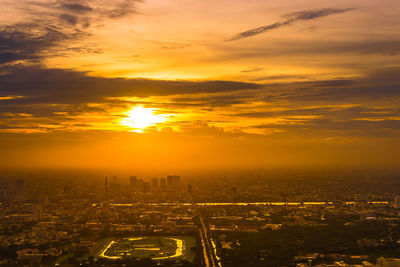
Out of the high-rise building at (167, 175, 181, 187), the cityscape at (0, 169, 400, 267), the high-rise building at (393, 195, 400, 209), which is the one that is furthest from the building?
the high-rise building at (167, 175, 181, 187)

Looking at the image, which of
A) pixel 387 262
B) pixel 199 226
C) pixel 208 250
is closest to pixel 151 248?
pixel 208 250

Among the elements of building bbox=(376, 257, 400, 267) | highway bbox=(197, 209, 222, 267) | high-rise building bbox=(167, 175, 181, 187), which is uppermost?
high-rise building bbox=(167, 175, 181, 187)

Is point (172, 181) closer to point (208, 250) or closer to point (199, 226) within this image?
point (199, 226)

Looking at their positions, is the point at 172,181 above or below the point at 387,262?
above

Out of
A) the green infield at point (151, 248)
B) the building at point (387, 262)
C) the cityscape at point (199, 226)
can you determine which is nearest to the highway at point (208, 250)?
the cityscape at point (199, 226)

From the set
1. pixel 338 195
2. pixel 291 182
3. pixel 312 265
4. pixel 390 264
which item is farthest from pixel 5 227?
pixel 291 182

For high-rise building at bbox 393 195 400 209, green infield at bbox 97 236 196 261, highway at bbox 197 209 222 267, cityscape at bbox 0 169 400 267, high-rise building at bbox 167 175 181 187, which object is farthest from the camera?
high-rise building at bbox 167 175 181 187

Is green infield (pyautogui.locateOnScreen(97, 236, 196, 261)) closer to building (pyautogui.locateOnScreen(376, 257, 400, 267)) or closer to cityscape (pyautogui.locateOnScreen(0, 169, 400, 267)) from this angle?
cityscape (pyautogui.locateOnScreen(0, 169, 400, 267))

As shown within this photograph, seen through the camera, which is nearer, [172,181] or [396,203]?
[396,203]
